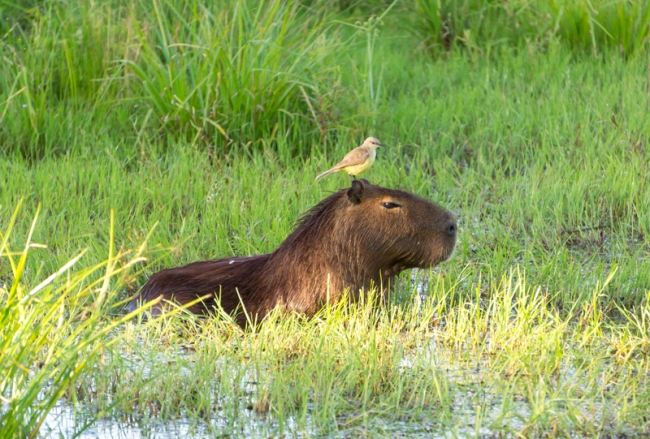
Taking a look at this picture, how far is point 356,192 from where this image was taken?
450cm


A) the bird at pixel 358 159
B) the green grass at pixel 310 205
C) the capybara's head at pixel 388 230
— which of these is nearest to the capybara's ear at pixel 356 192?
the capybara's head at pixel 388 230

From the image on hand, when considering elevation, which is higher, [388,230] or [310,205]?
[388,230]

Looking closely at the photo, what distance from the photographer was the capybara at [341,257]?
4.49m

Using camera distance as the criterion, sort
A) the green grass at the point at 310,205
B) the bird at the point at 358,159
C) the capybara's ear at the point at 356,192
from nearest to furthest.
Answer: the green grass at the point at 310,205 → the capybara's ear at the point at 356,192 → the bird at the point at 358,159

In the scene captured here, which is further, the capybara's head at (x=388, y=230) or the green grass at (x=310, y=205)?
the capybara's head at (x=388, y=230)

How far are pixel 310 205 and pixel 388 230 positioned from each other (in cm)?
139

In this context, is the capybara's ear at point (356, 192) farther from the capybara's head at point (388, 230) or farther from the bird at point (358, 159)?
the bird at point (358, 159)

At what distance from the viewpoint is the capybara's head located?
449 cm

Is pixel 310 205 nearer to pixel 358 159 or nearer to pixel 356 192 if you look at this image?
pixel 358 159

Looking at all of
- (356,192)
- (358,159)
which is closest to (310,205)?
(358,159)

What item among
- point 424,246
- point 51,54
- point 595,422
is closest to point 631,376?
point 595,422

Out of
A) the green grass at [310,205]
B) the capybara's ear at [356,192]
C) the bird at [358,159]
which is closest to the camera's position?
the green grass at [310,205]

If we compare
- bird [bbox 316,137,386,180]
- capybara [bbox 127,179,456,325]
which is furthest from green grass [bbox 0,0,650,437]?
bird [bbox 316,137,386,180]

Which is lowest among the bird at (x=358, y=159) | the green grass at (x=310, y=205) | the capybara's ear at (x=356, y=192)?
the green grass at (x=310, y=205)
